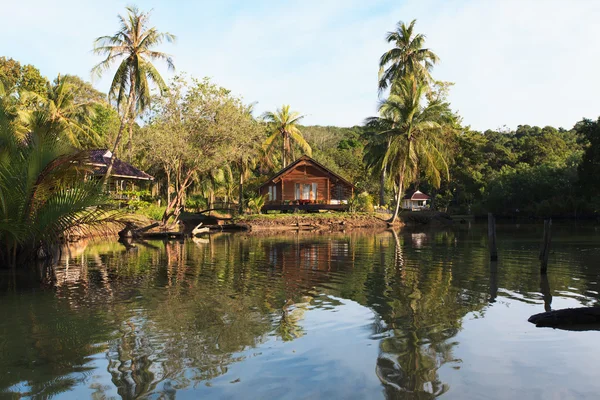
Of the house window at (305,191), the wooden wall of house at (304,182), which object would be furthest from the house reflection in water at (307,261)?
the house window at (305,191)

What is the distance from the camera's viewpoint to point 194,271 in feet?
54.4

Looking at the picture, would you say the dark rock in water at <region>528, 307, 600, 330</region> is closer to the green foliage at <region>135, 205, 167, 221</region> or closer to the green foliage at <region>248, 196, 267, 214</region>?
the green foliage at <region>135, 205, 167, 221</region>

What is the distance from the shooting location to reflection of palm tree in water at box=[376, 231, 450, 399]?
6387mm

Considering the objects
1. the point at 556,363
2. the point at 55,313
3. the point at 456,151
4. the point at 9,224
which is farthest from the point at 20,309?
the point at 456,151

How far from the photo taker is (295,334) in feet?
29.0

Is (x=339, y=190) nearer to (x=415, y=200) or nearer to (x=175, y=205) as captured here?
(x=175, y=205)

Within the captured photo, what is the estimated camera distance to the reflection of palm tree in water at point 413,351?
21.0 ft

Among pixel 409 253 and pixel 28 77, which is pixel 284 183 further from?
pixel 409 253

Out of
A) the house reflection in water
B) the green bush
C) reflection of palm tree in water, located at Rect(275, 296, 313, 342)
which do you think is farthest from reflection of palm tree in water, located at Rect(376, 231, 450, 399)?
the green bush

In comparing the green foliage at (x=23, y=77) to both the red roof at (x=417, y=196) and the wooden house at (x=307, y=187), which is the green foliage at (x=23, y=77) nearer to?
the wooden house at (x=307, y=187)

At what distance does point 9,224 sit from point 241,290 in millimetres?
6773

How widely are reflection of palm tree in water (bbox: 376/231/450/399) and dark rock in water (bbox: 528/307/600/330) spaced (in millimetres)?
1920

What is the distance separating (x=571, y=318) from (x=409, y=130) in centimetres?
3538

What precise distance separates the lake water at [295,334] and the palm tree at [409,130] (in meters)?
27.7
